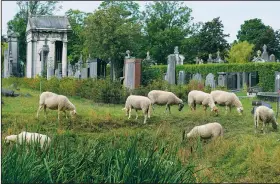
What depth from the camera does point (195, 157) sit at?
9117mm

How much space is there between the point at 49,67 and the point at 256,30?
26.8 meters

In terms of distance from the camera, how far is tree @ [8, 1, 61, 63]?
43969mm

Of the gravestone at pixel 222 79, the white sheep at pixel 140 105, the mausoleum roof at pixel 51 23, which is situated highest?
the mausoleum roof at pixel 51 23

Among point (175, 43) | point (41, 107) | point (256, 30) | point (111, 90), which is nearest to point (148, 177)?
point (41, 107)

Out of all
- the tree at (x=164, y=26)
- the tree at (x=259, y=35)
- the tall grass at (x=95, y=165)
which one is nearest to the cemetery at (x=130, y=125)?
the tall grass at (x=95, y=165)

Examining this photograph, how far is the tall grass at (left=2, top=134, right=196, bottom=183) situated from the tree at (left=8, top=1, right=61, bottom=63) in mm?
37302

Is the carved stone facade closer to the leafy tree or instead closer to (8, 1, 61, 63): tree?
the leafy tree

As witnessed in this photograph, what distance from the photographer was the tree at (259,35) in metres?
51.7

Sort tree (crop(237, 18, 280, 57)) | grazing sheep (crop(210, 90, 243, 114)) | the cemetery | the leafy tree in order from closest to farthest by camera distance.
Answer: the cemetery, grazing sheep (crop(210, 90, 243, 114)), the leafy tree, tree (crop(237, 18, 280, 57))

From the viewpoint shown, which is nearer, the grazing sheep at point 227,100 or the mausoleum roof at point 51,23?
the grazing sheep at point 227,100

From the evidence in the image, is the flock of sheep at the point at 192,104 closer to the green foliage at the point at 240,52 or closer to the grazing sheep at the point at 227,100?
the grazing sheep at the point at 227,100

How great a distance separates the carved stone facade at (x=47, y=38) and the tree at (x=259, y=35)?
18.8 metres

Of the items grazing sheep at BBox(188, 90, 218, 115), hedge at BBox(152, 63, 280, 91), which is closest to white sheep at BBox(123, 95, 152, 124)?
grazing sheep at BBox(188, 90, 218, 115)

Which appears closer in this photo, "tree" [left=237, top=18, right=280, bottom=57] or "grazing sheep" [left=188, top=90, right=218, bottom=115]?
"grazing sheep" [left=188, top=90, right=218, bottom=115]
